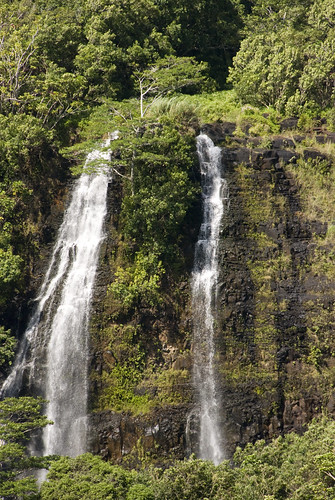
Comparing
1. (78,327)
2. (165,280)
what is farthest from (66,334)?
(165,280)

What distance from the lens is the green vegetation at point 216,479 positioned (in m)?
16.1

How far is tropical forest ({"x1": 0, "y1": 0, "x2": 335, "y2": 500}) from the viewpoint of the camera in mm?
20000

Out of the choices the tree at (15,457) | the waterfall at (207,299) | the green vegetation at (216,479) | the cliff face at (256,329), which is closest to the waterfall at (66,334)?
the cliff face at (256,329)

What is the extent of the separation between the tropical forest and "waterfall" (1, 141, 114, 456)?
0.27 feet

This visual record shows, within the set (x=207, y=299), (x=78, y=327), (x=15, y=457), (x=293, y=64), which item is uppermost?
(x=293, y=64)

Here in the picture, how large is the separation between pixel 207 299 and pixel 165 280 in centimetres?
204

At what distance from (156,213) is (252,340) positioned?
21.8 ft

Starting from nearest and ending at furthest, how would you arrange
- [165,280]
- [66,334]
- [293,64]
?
[66,334] → [165,280] → [293,64]

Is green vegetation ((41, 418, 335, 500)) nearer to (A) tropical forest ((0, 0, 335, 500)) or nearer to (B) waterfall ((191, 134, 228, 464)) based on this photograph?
(A) tropical forest ((0, 0, 335, 500))

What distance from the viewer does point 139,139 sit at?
82.4 feet

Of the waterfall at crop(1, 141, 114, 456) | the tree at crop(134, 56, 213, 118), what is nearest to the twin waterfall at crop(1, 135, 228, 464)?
the waterfall at crop(1, 141, 114, 456)

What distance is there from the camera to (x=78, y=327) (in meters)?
24.2

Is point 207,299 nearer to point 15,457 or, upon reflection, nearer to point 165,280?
point 165,280

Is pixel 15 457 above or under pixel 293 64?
under
